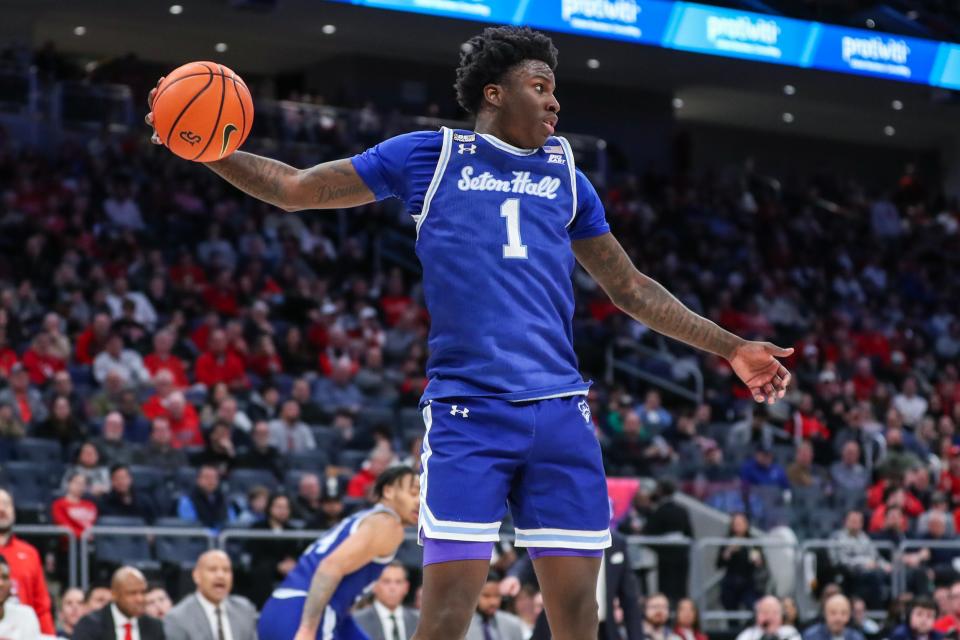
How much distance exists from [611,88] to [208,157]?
25.3 meters

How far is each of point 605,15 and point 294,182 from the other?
16655 mm

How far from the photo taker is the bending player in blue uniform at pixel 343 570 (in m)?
7.09

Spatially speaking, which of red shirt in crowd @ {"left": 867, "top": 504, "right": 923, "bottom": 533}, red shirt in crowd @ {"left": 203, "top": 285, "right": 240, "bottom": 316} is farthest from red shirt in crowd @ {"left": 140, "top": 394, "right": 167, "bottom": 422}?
red shirt in crowd @ {"left": 867, "top": 504, "right": 923, "bottom": 533}

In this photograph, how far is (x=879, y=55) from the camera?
23438 mm

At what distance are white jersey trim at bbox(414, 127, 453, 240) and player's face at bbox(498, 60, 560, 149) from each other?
0.61 feet

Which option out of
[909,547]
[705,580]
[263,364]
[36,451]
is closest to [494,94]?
[36,451]

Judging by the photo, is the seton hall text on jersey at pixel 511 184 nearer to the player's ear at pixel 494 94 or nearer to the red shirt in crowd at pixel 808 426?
the player's ear at pixel 494 94

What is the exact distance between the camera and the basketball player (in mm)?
4328

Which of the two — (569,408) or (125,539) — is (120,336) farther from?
(569,408)

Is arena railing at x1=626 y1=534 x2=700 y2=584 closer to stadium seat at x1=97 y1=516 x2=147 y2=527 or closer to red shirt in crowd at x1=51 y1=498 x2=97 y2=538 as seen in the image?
stadium seat at x1=97 y1=516 x2=147 y2=527

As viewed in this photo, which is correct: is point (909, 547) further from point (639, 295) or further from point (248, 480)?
point (639, 295)

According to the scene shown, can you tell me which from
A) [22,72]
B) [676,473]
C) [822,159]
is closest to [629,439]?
[676,473]

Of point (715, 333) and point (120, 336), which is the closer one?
point (715, 333)

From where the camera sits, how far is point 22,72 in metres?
21.0
